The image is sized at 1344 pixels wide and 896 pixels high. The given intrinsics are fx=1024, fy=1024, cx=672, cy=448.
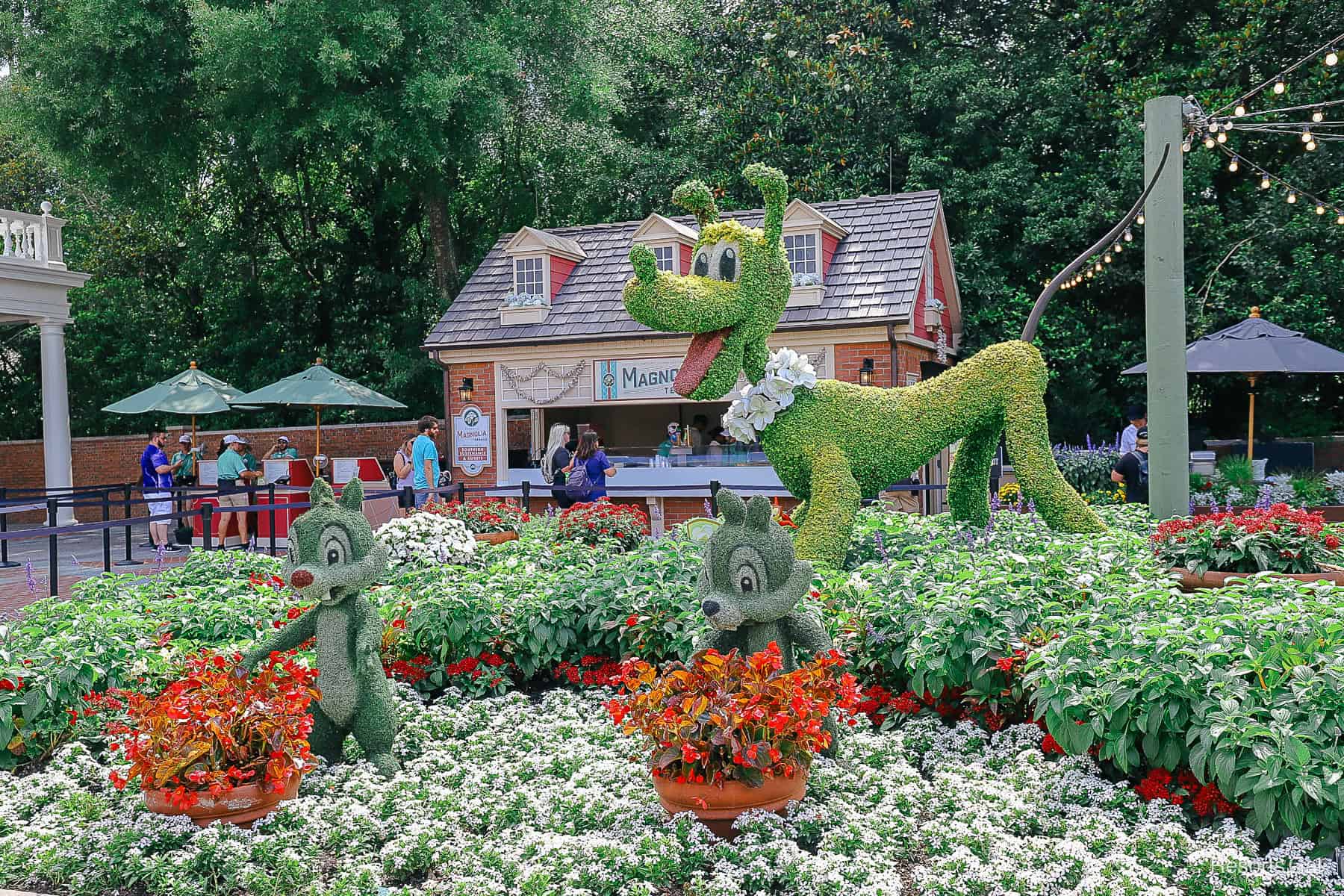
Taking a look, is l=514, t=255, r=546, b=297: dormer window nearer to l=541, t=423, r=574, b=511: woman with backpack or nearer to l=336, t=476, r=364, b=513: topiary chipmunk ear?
l=541, t=423, r=574, b=511: woman with backpack

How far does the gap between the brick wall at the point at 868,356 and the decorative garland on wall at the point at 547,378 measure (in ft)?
13.5

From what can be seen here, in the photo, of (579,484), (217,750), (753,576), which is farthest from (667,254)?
(217,750)

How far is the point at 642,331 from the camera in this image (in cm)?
1562

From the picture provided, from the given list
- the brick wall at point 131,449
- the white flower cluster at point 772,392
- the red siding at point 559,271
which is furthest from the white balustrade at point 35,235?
the white flower cluster at point 772,392

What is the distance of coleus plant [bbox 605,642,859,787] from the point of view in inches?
145

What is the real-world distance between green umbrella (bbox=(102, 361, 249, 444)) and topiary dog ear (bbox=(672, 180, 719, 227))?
10532 mm

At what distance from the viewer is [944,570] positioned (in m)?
5.80

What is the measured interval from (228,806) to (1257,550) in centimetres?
592

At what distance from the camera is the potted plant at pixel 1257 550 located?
6391 mm

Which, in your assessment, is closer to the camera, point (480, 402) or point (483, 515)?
point (483, 515)

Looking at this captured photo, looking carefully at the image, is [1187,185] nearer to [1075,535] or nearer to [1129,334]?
[1129,334]

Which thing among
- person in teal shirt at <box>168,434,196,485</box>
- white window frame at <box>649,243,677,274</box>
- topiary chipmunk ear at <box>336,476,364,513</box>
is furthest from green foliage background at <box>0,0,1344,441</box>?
topiary chipmunk ear at <box>336,476,364,513</box>

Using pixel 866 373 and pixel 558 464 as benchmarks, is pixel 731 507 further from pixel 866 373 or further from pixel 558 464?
pixel 866 373

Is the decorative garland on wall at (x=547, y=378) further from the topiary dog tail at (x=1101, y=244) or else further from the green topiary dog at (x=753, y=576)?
the green topiary dog at (x=753, y=576)
